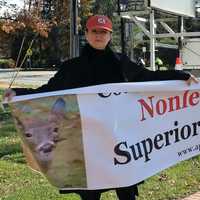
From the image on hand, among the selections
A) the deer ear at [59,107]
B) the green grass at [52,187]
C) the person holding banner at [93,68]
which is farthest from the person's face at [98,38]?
the green grass at [52,187]

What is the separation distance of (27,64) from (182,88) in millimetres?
56099

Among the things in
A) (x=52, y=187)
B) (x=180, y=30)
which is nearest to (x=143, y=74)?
(x=52, y=187)

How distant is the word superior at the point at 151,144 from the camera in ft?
16.0

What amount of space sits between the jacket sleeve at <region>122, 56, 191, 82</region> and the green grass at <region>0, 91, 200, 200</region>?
59.8 inches

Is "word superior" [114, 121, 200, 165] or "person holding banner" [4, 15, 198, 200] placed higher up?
"person holding banner" [4, 15, 198, 200]

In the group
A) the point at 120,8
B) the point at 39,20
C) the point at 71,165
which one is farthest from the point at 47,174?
the point at 39,20

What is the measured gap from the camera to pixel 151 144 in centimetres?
512

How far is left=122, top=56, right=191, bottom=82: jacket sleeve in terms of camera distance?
5070mm

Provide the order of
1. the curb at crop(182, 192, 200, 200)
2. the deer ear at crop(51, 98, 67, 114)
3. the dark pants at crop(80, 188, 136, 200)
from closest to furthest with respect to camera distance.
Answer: the deer ear at crop(51, 98, 67, 114), the dark pants at crop(80, 188, 136, 200), the curb at crop(182, 192, 200, 200)

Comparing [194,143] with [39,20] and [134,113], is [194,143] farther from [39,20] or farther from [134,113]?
[39,20]

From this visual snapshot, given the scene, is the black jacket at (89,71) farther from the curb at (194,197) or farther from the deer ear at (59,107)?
the curb at (194,197)

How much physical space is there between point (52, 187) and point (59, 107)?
7.93 feet

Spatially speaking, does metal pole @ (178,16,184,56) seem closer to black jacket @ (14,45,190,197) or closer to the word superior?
the word superior

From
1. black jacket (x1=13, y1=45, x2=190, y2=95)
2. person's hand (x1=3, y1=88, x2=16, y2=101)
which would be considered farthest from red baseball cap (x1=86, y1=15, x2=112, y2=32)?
person's hand (x1=3, y1=88, x2=16, y2=101)
